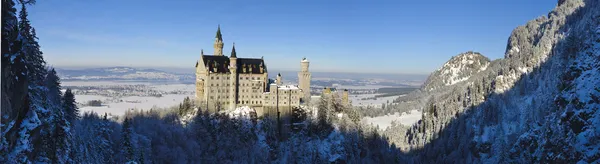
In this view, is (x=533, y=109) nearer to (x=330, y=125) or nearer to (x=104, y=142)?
(x=330, y=125)

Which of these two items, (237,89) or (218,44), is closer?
(237,89)

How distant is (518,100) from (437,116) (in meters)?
39.0

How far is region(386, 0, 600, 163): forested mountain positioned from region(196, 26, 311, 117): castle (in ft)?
193

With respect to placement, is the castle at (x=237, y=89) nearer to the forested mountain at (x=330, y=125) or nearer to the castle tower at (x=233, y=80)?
the castle tower at (x=233, y=80)

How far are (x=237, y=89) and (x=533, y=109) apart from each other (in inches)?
3491

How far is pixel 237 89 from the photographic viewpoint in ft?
330

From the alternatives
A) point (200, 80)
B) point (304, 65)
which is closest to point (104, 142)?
point (200, 80)

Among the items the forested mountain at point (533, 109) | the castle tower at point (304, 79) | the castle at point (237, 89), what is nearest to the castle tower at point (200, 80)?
the castle at point (237, 89)

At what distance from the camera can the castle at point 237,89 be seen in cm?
9900

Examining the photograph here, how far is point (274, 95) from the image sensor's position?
9994 cm

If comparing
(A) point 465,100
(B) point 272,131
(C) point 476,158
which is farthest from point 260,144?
(A) point 465,100

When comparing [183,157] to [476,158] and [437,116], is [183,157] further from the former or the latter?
[437,116]

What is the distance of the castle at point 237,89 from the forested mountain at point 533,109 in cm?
5870

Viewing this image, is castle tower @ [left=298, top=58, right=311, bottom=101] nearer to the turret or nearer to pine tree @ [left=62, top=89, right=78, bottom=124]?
the turret
